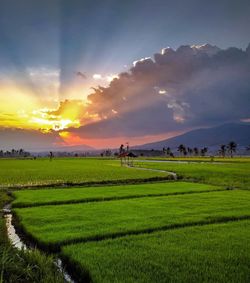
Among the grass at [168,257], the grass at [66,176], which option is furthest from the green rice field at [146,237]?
the grass at [66,176]

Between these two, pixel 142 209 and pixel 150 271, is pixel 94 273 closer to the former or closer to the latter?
pixel 150 271

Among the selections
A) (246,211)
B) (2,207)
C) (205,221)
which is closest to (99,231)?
(205,221)

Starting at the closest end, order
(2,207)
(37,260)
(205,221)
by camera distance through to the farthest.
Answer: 1. (37,260)
2. (205,221)
3. (2,207)

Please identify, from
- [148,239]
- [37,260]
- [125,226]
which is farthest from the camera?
[125,226]

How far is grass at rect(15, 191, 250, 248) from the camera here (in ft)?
46.3

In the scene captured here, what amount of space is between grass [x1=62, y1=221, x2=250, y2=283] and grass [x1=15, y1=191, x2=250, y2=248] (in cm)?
135

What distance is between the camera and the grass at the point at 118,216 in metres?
14.1

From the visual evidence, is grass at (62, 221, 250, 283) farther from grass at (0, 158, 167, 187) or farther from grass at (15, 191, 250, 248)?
grass at (0, 158, 167, 187)

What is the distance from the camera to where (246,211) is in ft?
62.8

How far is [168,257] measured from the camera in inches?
421

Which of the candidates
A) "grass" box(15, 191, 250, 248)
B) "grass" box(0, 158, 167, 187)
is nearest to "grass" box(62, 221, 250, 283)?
"grass" box(15, 191, 250, 248)

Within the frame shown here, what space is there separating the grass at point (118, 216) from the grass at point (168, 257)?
4.42 ft

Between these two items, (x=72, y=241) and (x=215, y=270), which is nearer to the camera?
(x=215, y=270)

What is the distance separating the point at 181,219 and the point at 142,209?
12.1 ft
